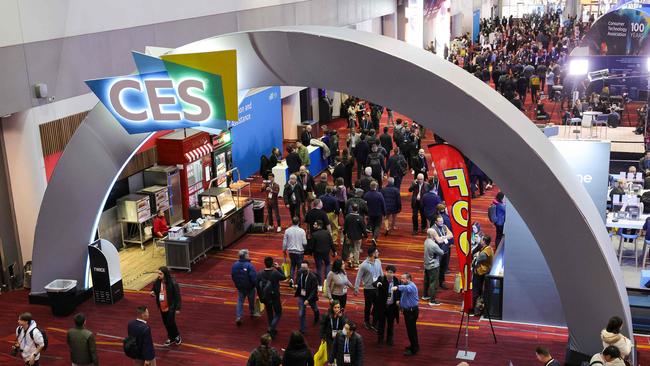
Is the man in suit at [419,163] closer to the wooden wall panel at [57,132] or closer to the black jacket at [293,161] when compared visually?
the black jacket at [293,161]

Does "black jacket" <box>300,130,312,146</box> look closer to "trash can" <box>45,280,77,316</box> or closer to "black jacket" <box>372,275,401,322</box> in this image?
A: "trash can" <box>45,280,77,316</box>

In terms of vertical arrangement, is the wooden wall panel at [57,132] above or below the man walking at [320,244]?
above

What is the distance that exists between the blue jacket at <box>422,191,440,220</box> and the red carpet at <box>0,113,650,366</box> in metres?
0.98

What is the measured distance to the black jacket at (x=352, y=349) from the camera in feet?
31.3

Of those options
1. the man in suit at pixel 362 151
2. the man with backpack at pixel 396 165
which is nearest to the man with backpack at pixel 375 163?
the man with backpack at pixel 396 165

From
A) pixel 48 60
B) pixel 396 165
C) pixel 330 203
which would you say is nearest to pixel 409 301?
pixel 330 203

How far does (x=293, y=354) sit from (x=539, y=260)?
4.25 metres

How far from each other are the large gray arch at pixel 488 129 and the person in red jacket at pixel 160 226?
5.88 m

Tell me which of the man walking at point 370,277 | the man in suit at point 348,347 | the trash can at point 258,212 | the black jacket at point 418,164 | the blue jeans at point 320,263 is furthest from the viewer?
the black jacket at point 418,164

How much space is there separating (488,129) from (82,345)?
562cm

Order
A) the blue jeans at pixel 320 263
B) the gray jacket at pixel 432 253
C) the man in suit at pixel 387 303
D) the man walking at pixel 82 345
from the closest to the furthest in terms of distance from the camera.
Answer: the man walking at pixel 82 345, the man in suit at pixel 387 303, the gray jacket at pixel 432 253, the blue jeans at pixel 320 263

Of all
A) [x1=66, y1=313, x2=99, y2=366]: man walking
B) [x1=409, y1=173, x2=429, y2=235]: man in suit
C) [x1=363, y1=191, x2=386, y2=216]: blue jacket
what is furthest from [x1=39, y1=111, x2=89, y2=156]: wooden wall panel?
[x1=409, y1=173, x2=429, y2=235]: man in suit

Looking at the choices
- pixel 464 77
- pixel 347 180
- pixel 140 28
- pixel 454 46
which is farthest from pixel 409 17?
pixel 464 77

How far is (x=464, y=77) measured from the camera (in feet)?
30.9
